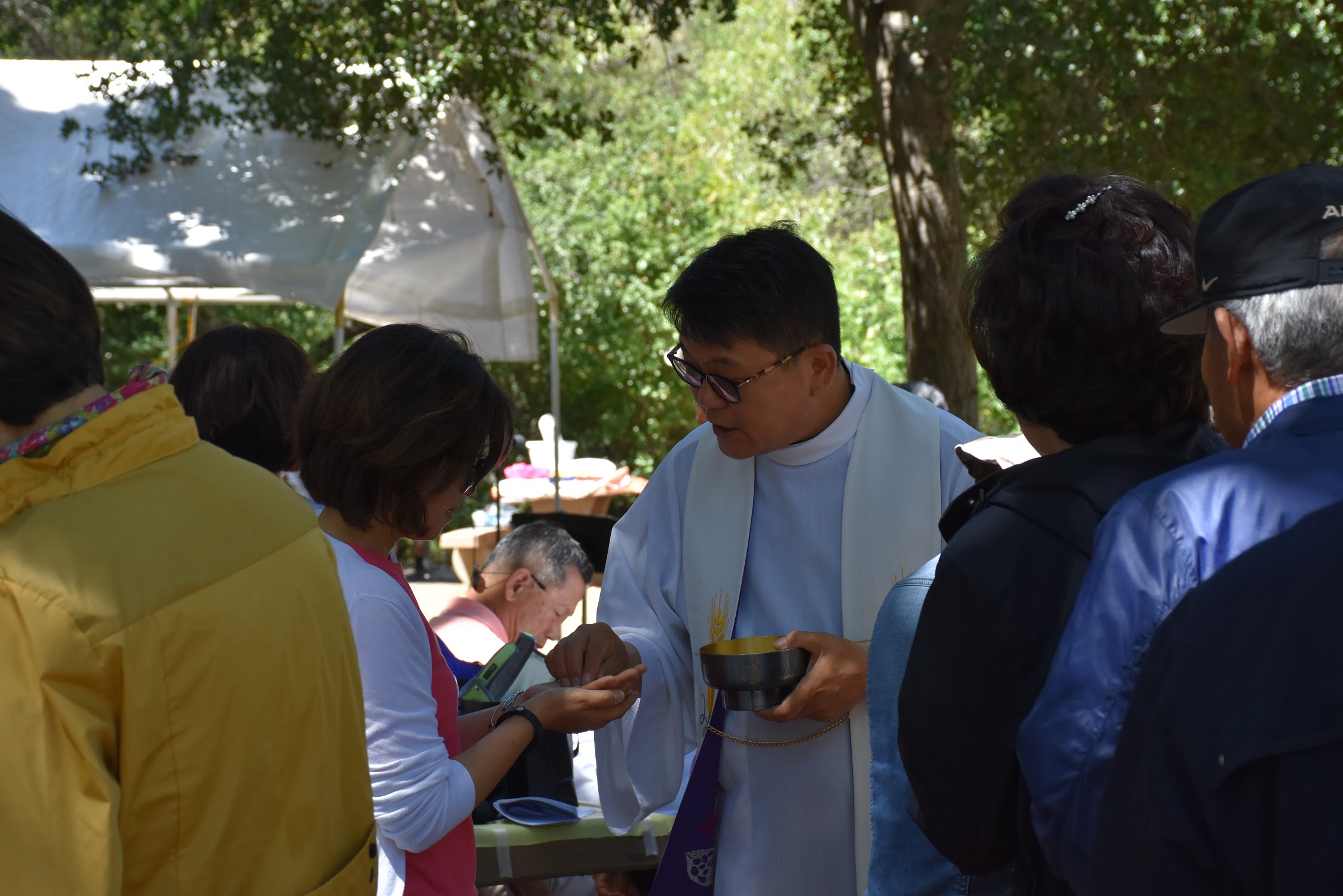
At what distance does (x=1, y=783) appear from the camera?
127cm

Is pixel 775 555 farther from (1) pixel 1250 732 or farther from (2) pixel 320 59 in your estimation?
(2) pixel 320 59

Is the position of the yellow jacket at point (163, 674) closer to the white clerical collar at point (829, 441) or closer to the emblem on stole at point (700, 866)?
the emblem on stole at point (700, 866)

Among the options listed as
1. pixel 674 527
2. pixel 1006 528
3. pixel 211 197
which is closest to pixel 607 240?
pixel 211 197

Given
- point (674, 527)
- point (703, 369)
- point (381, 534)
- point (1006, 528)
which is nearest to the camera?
point (1006, 528)

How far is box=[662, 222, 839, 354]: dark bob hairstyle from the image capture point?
246 centimetres

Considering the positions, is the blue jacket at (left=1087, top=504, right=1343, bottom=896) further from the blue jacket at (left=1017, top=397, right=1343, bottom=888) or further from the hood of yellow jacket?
the hood of yellow jacket

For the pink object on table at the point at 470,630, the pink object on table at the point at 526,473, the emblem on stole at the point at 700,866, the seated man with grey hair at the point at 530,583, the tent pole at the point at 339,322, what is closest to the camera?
the emblem on stole at the point at 700,866

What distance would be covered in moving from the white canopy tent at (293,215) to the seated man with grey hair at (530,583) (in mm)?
2618

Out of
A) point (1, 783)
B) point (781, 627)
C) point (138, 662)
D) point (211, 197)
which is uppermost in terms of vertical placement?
point (211, 197)

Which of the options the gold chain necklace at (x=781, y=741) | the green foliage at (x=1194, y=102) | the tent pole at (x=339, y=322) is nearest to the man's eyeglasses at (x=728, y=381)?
the gold chain necklace at (x=781, y=741)

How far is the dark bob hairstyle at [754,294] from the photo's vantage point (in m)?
2.46

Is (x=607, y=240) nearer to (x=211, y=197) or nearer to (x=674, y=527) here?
(x=211, y=197)

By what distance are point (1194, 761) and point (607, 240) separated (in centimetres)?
1728

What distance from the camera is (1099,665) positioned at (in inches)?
50.9
